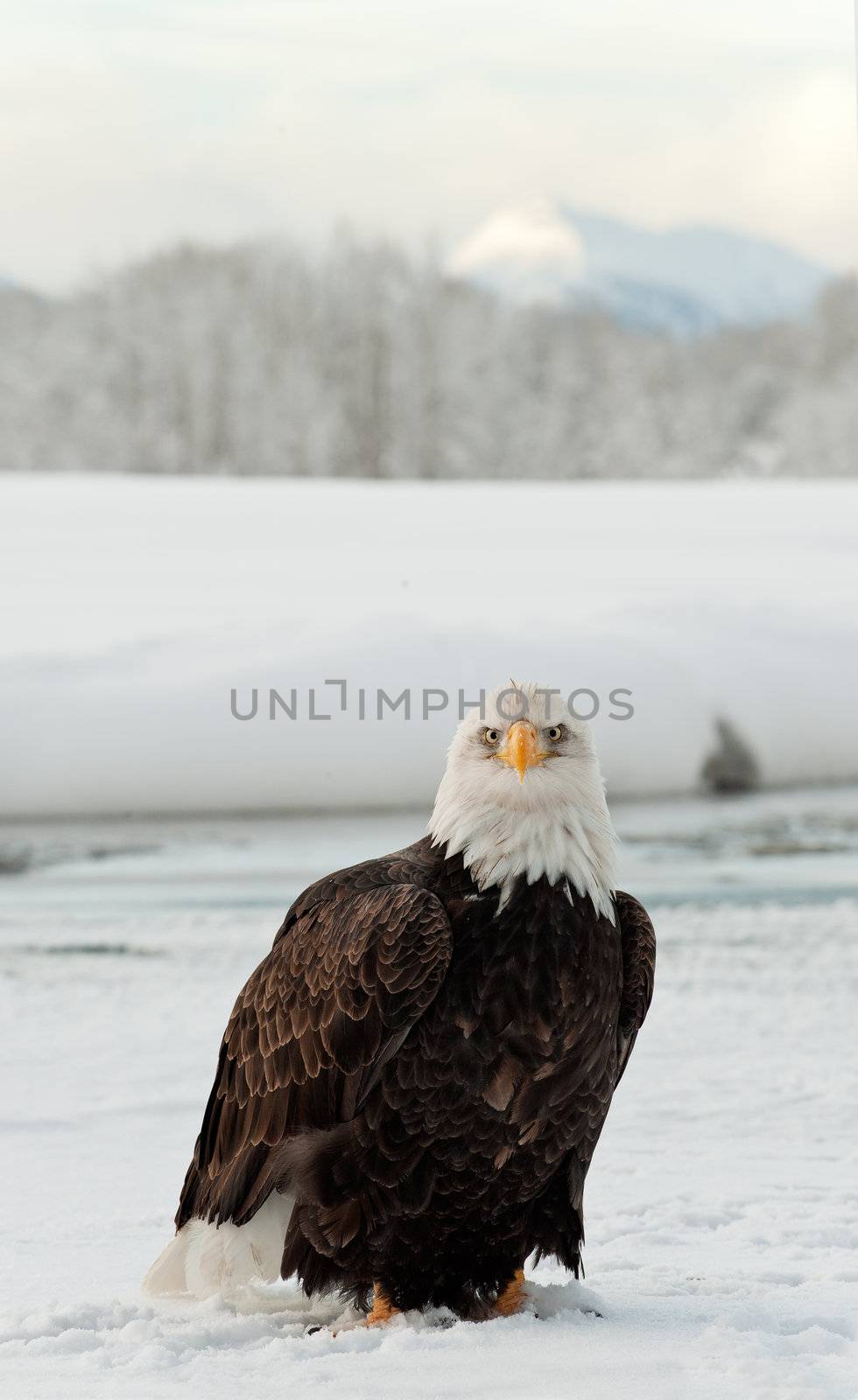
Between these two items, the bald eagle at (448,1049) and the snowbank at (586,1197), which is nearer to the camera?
the snowbank at (586,1197)

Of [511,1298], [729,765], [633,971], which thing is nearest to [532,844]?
[633,971]

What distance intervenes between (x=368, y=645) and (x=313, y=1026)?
6443 mm

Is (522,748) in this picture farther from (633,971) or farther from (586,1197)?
(586,1197)

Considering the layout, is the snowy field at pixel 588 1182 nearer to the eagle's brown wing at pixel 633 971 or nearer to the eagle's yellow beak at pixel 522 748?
the eagle's brown wing at pixel 633 971

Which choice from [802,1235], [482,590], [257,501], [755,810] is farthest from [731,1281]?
[257,501]

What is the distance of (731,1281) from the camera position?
303 centimetres

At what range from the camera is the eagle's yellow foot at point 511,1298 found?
2949 millimetres

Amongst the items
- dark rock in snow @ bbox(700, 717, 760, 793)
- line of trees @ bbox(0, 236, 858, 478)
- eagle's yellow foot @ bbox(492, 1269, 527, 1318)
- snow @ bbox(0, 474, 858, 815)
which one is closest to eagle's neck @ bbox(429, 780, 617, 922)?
eagle's yellow foot @ bbox(492, 1269, 527, 1318)

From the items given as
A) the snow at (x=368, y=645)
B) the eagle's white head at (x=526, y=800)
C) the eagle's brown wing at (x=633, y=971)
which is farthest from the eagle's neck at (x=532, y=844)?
the snow at (x=368, y=645)

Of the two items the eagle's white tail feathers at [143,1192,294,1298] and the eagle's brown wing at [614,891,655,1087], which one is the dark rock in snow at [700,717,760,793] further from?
the eagle's white tail feathers at [143,1192,294,1298]

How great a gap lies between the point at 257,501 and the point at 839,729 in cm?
736

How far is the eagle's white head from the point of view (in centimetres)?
279

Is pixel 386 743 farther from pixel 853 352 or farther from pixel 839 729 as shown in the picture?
pixel 853 352

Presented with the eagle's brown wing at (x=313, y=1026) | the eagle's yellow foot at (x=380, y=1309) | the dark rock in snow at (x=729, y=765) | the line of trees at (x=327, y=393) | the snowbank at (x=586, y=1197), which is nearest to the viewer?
the snowbank at (x=586, y=1197)
